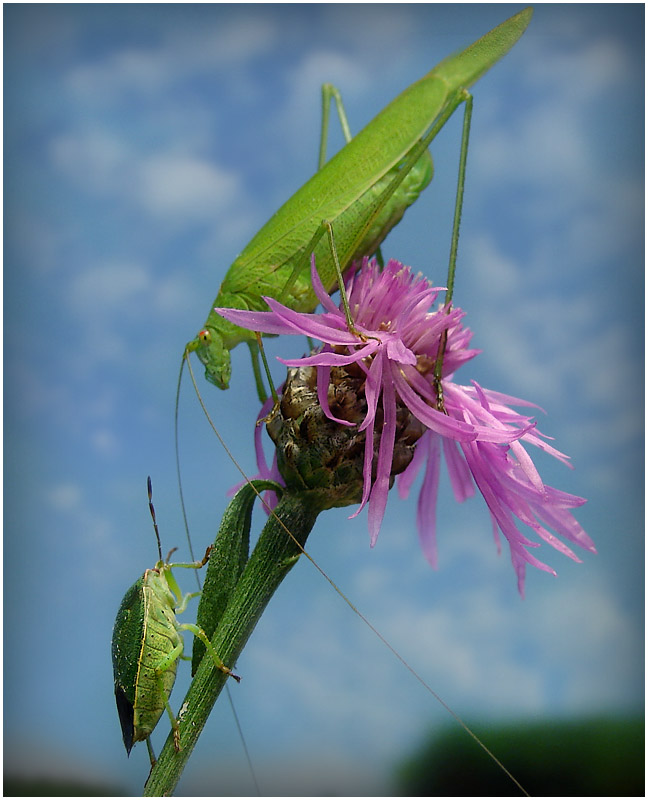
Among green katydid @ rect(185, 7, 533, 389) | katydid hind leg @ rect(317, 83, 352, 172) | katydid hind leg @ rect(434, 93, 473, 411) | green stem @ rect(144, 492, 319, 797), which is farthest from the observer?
katydid hind leg @ rect(317, 83, 352, 172)

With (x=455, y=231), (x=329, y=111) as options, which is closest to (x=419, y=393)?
(x=455, y=231)

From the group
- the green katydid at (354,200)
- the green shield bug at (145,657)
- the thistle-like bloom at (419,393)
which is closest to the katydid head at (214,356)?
the green katydid at (354,200)

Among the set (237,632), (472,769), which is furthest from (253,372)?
(472,769)

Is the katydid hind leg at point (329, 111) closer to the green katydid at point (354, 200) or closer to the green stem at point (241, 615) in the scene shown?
the green katydid at point (354, 200)

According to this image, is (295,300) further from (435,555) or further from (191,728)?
(191,728)

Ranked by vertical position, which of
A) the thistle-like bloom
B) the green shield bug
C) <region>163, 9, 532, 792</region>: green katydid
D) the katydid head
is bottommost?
the green shield bug

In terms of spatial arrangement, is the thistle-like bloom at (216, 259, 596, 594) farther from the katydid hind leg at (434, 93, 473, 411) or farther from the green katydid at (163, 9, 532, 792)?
the green katydid at (163, 9, 532, 792)

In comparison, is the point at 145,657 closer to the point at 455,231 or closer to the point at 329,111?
the point at 455,231

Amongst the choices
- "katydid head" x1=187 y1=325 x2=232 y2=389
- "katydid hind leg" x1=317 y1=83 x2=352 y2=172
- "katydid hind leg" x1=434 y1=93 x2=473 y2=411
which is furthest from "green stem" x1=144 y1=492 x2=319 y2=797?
"katydid hind leg" x1=317 y1=83 x2=352 y2=172
